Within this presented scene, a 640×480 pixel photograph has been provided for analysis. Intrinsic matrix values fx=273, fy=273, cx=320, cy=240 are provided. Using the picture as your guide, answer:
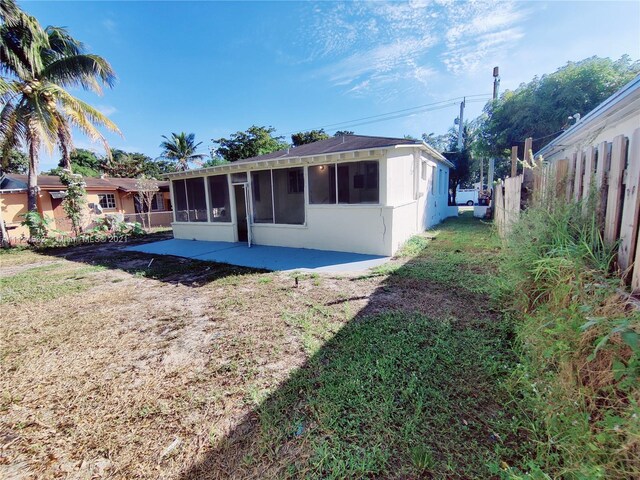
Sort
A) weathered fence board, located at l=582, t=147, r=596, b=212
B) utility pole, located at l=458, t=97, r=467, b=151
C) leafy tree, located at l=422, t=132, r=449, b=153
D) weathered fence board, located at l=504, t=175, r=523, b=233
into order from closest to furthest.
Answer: weathered fence board, located at l=582, t=147, r=596, b=212 < weathered fence board, located at l=504, t=175, r=523, b=233 < utility pole, located at l=458, t=97, r=467, b=151 < leafy tree, located at l=422, t=132, r=449, b=153

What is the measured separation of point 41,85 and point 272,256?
468 inches

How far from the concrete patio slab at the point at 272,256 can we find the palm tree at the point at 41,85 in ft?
18.7

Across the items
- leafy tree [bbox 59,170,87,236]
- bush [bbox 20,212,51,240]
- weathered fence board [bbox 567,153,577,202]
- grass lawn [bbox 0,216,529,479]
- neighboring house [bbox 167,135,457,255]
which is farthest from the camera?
leafy tree [bbox 59,170,87,236]

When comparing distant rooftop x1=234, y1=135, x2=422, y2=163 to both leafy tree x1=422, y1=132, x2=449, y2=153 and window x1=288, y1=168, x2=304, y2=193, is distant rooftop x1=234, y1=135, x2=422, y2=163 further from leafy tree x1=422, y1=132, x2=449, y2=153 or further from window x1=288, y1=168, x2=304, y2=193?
leafy tree x1=422, y1=132, x2=449, y2=153

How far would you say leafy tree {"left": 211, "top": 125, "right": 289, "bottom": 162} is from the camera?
27.5 metres

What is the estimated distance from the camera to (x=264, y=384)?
2576mm

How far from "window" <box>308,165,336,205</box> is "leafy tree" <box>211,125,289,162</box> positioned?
809 inches

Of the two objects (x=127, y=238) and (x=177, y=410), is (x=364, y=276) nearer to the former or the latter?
(x=177, y=410)

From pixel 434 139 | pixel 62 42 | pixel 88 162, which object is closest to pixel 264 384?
pixel 62 42

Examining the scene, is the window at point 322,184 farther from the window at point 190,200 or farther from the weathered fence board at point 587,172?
the weathered fence board at point 587,172

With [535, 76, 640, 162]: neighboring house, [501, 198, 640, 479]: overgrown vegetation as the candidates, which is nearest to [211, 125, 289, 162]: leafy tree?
[535, 76, 640, 162]: neighboring house

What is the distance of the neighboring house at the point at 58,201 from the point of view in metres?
14.9

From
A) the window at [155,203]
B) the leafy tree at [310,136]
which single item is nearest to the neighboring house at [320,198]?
the window at [155,203]

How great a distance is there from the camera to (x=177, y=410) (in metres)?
2.31
